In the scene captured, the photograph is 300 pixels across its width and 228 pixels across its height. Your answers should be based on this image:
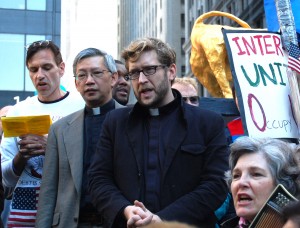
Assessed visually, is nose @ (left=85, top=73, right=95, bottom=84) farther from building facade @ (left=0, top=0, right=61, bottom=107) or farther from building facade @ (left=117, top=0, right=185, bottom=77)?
building facade @ (left=117, top=0, right=185, bottom=77)

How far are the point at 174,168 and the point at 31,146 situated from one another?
1.18m

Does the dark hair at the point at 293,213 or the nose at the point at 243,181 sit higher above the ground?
the dark hair at the point at 293,213

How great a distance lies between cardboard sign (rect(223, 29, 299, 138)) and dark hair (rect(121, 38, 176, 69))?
974mm

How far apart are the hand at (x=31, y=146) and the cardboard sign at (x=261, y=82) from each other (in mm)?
1410

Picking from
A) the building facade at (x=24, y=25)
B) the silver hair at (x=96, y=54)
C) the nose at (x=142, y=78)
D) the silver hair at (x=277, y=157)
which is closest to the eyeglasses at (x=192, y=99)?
the silver hair at (x=96, y=54)

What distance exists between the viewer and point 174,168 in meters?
3.60

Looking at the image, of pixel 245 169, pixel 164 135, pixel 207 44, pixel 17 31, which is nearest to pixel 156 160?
pixel 164 135

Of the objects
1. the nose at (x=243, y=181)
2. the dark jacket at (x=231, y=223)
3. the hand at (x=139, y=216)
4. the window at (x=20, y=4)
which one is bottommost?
the dark jacket at (x=231, y=223)

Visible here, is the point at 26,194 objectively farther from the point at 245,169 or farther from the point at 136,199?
the point at 245,169

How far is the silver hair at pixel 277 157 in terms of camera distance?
323 centimetres

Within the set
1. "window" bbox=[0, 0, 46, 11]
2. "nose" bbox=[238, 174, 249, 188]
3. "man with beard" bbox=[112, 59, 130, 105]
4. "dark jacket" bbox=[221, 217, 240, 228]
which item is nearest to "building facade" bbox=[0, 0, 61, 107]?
"window" bbox=[0, 0, 46, 11]

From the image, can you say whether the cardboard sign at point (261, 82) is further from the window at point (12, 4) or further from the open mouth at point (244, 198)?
the window at point (12, 4)

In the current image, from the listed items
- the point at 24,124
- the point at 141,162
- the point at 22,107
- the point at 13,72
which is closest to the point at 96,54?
the point at 24,124

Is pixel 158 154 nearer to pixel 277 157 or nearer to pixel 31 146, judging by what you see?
pixel 277 157
